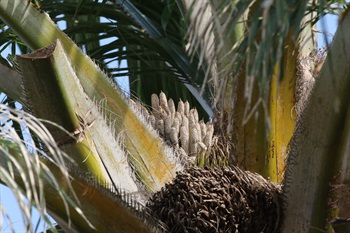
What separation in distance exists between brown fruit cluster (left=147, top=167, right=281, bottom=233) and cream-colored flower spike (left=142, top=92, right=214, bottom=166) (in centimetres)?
54

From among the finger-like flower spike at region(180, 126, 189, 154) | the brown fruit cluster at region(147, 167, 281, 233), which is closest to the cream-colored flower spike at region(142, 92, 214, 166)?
the finger-like flower spike at region(180, 126, 189, 154)

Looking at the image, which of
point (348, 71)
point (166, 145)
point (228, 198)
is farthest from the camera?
point (166, 145)

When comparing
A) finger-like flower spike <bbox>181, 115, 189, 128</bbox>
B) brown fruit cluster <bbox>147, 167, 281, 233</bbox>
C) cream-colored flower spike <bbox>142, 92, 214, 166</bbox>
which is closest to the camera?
brown fruit cluster <bbox>147, 167, 281, 233</bbox>

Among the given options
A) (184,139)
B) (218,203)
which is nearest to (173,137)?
(184,139)

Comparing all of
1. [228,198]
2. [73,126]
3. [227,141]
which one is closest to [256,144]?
[227,141]

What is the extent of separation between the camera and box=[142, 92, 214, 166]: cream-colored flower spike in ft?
12.5

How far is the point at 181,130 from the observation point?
12.7 ft

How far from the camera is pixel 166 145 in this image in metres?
3.64

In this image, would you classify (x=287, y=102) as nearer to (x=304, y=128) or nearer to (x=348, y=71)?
(x=304, y=128)

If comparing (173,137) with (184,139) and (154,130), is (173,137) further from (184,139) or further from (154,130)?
(154,130)

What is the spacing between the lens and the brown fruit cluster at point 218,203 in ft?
10.0

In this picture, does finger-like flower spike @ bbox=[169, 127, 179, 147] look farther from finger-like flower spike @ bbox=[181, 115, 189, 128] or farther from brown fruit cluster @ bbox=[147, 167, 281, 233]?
brown fruit cluster @ bbox=[147, 167, 281, 233]

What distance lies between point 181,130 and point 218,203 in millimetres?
848

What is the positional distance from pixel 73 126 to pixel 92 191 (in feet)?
1.39
